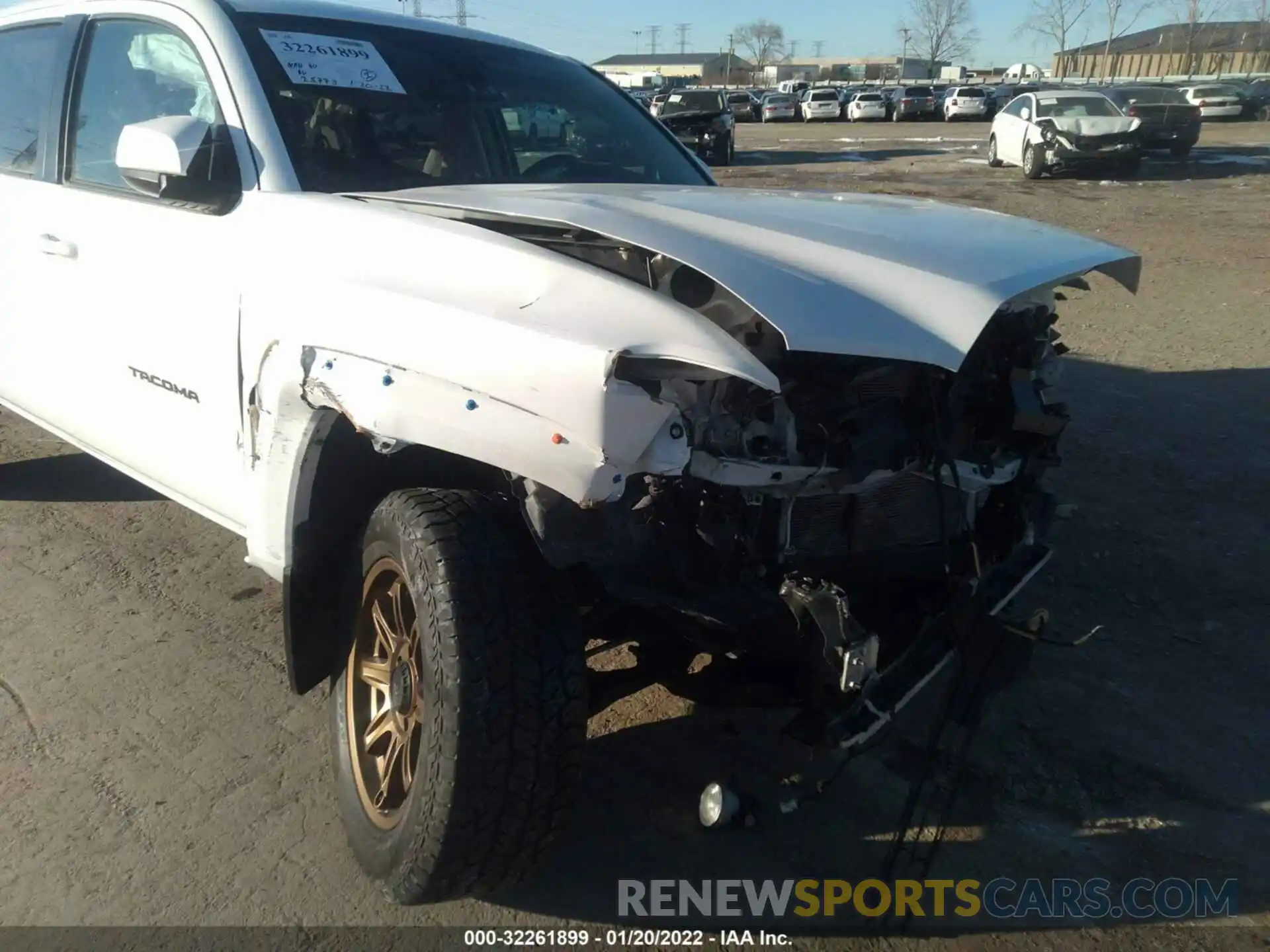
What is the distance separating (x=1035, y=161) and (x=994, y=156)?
2730 millimetres

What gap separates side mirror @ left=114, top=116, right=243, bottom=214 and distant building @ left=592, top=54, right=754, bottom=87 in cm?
9773

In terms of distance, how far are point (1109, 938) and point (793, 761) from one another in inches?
34.3

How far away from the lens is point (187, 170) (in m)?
2.71

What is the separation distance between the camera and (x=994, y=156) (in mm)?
21125

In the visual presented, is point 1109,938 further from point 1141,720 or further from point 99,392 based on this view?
point 99,392

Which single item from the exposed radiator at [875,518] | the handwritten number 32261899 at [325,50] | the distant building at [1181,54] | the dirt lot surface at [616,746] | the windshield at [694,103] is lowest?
the dirt lot surface at [616,746]

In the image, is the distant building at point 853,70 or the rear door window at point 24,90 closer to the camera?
the rear door window at point 24,90

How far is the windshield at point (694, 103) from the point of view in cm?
2298

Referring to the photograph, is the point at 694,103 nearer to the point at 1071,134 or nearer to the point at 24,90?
the point at 1071,134

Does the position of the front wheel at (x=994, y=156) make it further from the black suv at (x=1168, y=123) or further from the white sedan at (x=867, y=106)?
the white sedan at (x=867, y=106)

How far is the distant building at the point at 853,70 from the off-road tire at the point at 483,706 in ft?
293

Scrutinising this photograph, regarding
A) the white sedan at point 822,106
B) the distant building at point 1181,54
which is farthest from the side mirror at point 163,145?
the distant building at point 1181,54

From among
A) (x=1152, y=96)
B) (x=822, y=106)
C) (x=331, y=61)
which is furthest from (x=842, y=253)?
(x=822, y=106)

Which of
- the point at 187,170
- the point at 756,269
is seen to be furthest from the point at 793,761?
the point at 187,170
